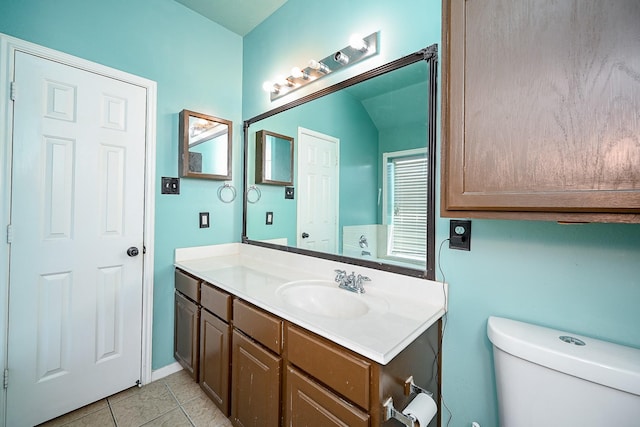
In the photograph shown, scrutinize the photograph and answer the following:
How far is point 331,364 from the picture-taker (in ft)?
2.99

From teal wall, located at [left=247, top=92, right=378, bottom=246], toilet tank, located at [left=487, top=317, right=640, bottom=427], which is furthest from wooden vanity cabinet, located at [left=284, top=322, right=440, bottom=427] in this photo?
teal wall, located at [left=247, top=92, right=378, bottom=246]

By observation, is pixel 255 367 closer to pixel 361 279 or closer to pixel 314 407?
pixel 314 407

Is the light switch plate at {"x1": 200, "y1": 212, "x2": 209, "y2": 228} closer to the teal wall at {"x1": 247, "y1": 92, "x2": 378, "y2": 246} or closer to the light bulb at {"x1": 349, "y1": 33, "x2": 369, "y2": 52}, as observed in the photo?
the teal wall at {"x1": 247, "y1": 92, "x2": 378, "y2": 246}

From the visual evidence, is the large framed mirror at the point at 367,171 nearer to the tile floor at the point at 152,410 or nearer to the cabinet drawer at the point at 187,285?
the cabinet drawer at the point at 187,285

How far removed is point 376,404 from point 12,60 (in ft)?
7.50

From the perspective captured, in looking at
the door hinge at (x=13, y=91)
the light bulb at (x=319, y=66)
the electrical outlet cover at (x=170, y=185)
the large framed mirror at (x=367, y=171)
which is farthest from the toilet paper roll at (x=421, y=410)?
the door hinge at (x=13, y=91)

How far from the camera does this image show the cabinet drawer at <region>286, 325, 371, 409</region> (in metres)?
0.83

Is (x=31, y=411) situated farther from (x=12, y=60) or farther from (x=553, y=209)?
(x=553, y=209)

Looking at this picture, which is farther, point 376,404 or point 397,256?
point 397,256

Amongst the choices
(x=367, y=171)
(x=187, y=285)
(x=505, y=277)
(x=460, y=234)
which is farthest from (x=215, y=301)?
(x=505, y=277)

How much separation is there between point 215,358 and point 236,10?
2.38 m

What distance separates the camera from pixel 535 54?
0.70 m

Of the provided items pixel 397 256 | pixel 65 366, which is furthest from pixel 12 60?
pixel 397 256

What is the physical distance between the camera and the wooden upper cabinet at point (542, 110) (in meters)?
0.60
